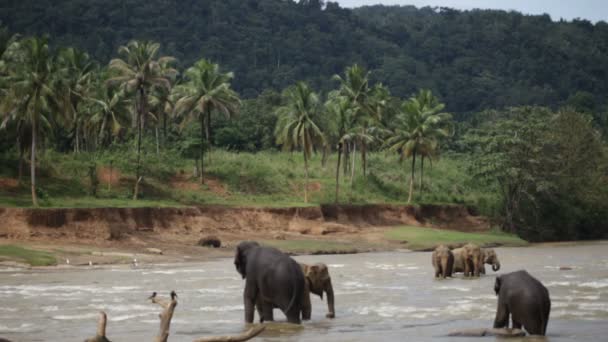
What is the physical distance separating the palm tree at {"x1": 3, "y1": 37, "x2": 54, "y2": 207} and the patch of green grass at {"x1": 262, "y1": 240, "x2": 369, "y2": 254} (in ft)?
41.3

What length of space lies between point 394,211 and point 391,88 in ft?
308

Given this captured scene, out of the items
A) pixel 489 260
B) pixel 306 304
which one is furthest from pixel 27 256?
pixel 306 304

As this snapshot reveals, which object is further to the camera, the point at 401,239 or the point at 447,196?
the point at 447,196

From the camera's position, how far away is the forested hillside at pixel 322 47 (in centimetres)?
15238

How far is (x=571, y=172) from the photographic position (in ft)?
237

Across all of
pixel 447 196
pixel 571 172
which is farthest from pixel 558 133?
pixel 447 196

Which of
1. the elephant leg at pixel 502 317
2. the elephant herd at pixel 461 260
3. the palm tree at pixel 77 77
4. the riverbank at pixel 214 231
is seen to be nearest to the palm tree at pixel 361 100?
the riverbank at pixel 214 231

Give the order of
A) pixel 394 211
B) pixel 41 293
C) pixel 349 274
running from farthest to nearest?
1. pixel 394 211
2. pixel 349 274
3. pixel 41 293

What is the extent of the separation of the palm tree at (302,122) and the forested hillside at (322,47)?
2823 inches

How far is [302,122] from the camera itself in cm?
6606

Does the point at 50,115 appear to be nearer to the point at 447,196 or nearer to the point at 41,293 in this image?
the point at 41,293

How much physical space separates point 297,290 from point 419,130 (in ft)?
178

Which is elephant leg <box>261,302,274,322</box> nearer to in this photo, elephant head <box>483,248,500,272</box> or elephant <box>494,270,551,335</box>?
elephant <box>494,270,551,335</box>

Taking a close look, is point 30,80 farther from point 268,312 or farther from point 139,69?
point 268,312
